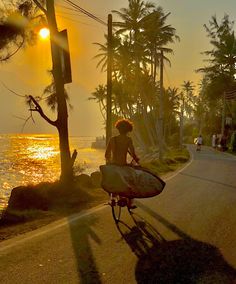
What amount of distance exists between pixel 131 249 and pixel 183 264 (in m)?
1.04

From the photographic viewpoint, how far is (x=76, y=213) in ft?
31.9

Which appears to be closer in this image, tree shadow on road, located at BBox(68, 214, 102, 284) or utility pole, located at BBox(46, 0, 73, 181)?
tree shadow on road, located at BBox(68, 214, 102, 284)

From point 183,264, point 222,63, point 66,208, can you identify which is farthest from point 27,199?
point 222,63

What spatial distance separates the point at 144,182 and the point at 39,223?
2447 millimetres

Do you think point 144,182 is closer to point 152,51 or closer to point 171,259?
point 171,259

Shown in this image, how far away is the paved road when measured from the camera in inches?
210

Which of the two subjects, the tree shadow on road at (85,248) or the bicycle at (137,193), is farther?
the bicycle at (137,193)

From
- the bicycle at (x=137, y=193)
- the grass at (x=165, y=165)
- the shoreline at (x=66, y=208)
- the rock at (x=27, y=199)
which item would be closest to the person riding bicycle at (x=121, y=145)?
the bicycle at (x=137, y=193)

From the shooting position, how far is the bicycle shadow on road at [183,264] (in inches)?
206

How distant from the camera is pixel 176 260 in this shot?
5973mm

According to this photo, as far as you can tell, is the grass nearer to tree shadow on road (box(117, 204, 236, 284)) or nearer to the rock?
the rock

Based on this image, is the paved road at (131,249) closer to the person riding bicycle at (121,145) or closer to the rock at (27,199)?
the person riding bicycle at (121,145)

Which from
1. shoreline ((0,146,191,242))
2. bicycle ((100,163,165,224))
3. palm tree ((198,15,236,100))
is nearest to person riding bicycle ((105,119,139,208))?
bicycle ((100,163,165,224))

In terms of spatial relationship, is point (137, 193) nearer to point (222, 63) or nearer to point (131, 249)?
point (131, 249)
